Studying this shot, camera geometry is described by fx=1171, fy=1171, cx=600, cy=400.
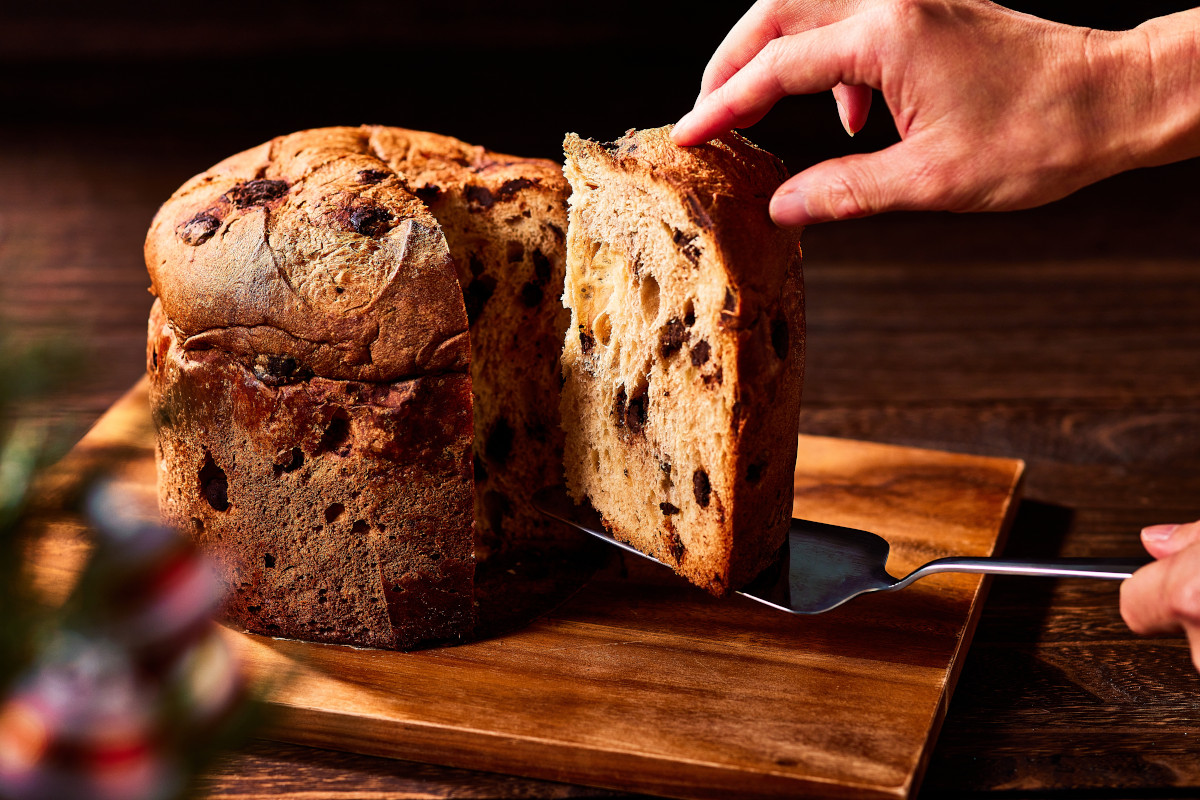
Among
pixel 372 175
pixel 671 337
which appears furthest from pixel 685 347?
pixel 372 175

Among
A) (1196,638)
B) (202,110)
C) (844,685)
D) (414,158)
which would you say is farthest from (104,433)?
(202,110)

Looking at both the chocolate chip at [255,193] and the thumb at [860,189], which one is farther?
the chocolate chip at [255,193]

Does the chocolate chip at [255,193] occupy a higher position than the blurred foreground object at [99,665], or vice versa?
the chocolate chip at [255,193]

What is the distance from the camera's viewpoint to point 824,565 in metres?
2.16

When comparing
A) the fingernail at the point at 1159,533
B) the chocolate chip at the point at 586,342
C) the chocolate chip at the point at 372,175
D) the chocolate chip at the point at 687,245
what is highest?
the chocolate chip at the point at 372,175

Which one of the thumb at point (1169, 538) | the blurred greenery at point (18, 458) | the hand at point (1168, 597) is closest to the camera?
the blurred greenery at point (18, 458)

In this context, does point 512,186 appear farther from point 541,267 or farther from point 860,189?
point 860,189

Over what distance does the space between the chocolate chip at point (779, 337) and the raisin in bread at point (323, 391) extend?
512 mm

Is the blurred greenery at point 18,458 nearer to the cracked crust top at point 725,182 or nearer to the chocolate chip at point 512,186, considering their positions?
the cracked crust top at point 725,182

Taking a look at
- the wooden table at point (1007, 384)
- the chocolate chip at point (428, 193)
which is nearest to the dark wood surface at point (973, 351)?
the wooden table at point (1007, 384)

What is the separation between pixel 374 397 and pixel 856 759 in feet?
3.12

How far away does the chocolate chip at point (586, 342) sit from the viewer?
2.19 m

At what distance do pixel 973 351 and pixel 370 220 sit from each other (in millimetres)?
2177

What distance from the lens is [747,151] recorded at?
202 cm
